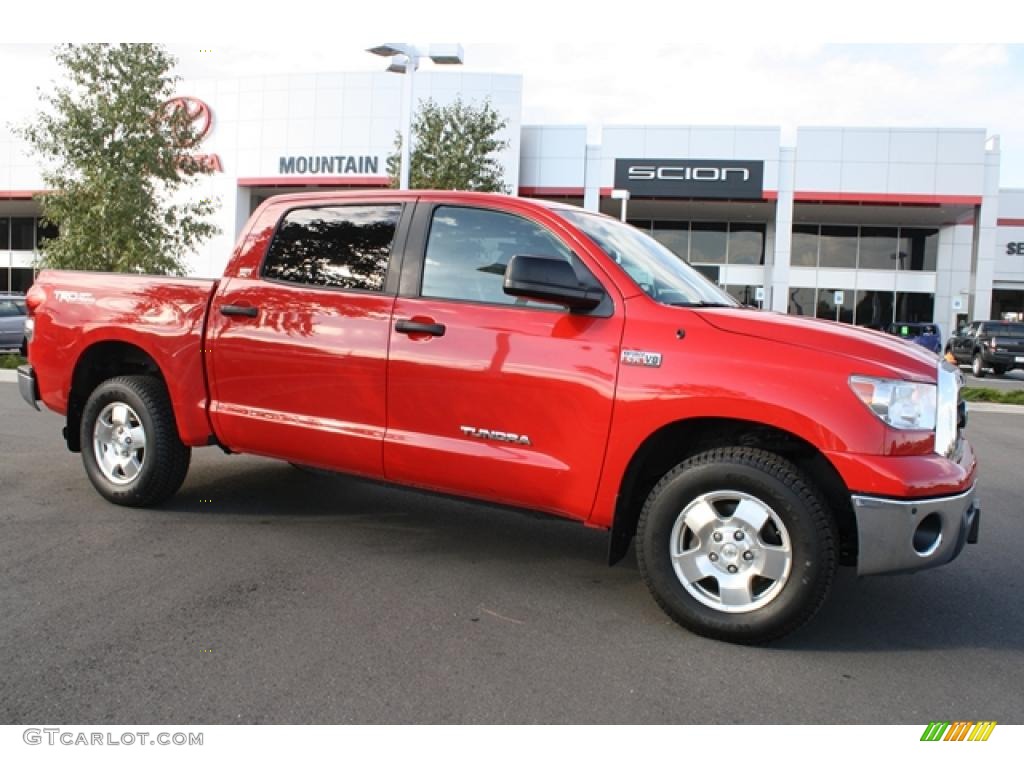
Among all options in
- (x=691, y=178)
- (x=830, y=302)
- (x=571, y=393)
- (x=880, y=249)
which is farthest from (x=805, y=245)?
(x=571, y=393)

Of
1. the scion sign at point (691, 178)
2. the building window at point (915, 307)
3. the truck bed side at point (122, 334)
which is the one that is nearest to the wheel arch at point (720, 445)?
the truck bed side at point (122, 334)

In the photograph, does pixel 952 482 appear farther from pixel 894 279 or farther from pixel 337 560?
pixel 894 279

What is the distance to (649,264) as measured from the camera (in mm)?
4543

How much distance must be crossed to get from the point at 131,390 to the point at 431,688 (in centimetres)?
327

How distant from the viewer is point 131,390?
553cm

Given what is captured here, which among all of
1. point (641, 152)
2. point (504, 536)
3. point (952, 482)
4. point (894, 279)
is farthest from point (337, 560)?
point (894, 279)

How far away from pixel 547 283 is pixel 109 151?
59.0 feet

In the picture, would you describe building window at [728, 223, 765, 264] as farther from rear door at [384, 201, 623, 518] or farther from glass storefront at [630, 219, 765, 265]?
rear door at [384, 201, 623, 518]

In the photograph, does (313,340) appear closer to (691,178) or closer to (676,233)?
(691,178)

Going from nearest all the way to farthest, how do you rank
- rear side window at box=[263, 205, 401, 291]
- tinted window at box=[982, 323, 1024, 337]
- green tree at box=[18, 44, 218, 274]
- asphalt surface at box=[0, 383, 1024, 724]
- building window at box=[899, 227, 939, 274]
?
1. asphalt surface at box=[0, 383, 1024, 724]
2. rear side window at box=[263, 205, 401, 291]
3. green tree at box=[18, 44, 218, 274]
4. tinted window at box=[982, 323, 1024, 337]
5. building window at box=[899, 227, 939, 274]

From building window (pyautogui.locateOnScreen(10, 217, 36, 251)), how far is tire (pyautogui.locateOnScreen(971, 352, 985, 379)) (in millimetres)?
43853

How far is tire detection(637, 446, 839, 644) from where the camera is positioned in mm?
3648

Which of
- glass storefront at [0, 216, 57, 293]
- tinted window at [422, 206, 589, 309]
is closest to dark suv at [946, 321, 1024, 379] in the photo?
tinted window at [422, 206, 589, 309]

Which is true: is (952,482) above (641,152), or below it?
below
